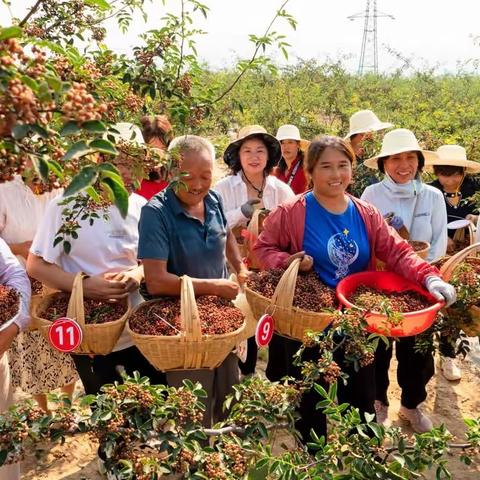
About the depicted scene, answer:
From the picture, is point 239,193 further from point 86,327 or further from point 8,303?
point 8,303

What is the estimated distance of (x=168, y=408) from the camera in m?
1.41

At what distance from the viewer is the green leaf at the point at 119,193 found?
0.76 m

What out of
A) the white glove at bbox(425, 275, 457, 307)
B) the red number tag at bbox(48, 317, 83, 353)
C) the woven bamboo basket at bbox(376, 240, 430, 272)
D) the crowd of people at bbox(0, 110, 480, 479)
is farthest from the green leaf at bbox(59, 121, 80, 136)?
the woven bamboo basket at bbox(376, 240, 430, 272)

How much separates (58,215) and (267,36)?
1104 millimetres

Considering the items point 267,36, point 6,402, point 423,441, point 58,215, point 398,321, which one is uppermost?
point 267,36

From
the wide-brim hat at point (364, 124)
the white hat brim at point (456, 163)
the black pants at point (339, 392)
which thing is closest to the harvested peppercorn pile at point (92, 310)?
the black pants at point (339, 392)

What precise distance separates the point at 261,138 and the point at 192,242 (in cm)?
144

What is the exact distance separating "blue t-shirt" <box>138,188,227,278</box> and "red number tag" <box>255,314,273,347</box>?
18.6 inches

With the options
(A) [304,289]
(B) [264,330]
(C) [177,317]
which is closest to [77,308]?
(C) [177,317]

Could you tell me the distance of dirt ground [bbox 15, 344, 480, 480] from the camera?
2811mm

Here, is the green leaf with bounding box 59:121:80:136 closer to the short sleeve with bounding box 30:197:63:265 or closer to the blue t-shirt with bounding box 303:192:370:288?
the short sleeve with bounding box 30:197:63:265

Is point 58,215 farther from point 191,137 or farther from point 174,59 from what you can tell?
point 174,59

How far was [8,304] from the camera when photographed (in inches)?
72.6

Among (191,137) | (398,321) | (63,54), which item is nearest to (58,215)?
(191,137)
